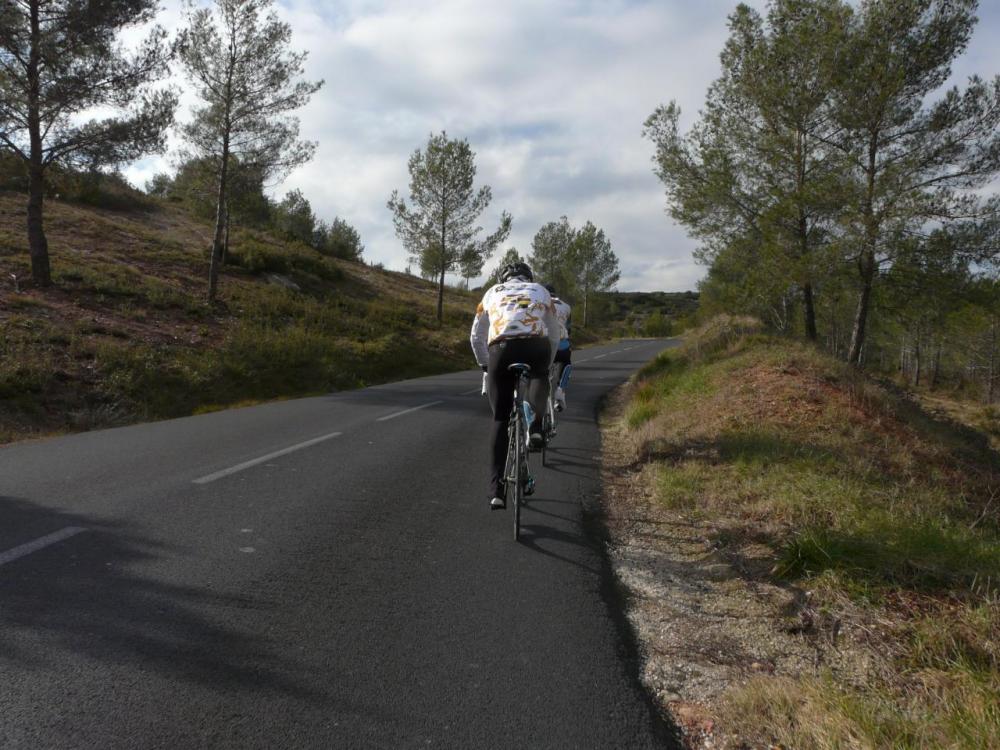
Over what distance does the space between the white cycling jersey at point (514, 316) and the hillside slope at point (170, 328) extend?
7405mm

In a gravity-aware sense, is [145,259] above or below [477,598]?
above

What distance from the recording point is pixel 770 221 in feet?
53.4

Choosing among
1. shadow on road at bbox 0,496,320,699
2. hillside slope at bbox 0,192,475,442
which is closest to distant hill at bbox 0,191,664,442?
hillside slope at bbox 0,192,475,442

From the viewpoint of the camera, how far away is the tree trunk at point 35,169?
15555 mm

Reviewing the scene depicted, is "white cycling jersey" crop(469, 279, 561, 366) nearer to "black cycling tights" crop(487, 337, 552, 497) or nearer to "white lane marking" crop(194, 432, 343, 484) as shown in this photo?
"black cycling tights" crop(487, 337, 552, 497)

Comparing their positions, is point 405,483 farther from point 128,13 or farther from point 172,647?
point 128,13

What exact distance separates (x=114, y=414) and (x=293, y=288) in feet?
63.0

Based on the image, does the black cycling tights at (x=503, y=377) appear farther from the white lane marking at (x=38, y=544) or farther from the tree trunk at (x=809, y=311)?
the tree trunk at (x=809, y=311)

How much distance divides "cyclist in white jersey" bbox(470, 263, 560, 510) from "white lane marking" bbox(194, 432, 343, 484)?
2.82 meters

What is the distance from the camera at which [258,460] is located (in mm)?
6980

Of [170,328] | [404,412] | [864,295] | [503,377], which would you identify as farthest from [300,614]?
[864,295]

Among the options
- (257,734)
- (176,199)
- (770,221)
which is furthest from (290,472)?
(176,199)

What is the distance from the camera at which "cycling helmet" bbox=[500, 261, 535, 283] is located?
18.3 feet

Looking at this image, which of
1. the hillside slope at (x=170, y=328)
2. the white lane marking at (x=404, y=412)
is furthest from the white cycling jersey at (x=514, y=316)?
the hillside slope at (x=170, y=328)
